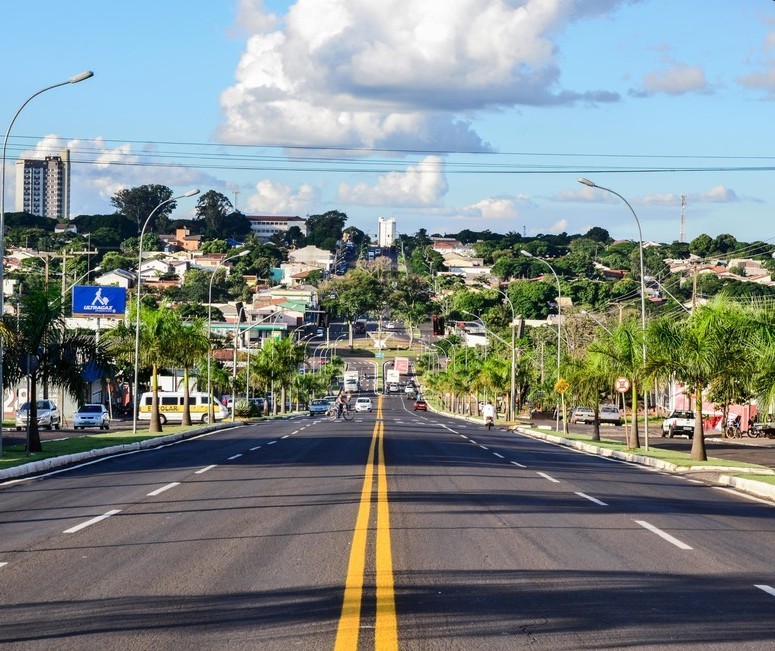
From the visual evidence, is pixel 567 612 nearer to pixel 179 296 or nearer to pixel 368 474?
pixel 368 474

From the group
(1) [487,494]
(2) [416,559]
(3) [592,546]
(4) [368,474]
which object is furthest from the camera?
(4) [368,474]

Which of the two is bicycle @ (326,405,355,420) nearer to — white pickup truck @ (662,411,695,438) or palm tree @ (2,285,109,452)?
white pickup truck @ (662,411,695,438)

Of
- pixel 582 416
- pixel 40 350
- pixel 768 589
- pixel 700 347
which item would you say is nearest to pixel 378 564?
pixel 768 589

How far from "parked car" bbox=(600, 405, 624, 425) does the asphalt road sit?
55839 mm

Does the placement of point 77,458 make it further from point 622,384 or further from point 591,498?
point 622,384

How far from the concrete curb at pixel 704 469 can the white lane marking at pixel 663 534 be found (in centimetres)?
741

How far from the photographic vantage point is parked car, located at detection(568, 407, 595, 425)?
273 feet

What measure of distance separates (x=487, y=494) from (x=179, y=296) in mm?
158375

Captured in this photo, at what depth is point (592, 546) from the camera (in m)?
13.9

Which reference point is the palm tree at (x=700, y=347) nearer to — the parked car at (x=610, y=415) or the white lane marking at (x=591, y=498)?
the white lane marking at (x=591, y=498)

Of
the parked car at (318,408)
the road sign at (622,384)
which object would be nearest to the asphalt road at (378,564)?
the road sign at (622,384)

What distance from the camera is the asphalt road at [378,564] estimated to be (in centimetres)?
889

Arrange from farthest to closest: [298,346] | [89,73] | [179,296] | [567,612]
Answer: [179,296] → [298,346] → [89,73] → [567,612]

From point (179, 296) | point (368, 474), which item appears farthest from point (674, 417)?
point (179, 296)
